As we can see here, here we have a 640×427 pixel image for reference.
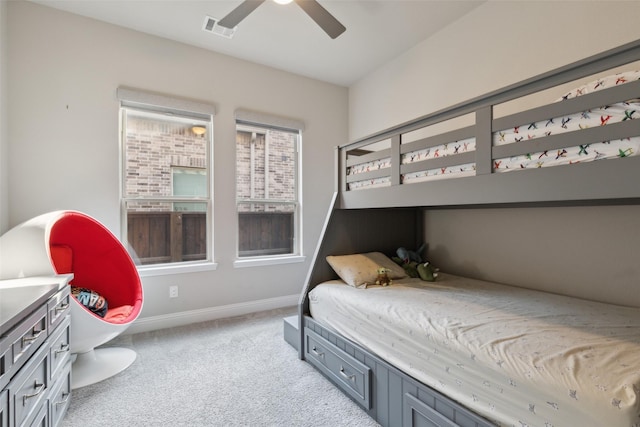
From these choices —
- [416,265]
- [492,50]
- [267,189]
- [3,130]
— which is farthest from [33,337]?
[492,50]

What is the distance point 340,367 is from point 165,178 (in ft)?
7.73

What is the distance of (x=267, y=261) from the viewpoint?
3332mm

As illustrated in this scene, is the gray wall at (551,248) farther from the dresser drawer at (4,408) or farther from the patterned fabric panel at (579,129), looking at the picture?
the dresser drawer at (4,408)

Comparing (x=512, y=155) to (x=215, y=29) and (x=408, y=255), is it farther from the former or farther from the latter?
(x=215, y=29)

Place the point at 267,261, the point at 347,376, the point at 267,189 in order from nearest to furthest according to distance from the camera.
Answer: the point at 347,376 → the point at 267,261 → the point at 267,189

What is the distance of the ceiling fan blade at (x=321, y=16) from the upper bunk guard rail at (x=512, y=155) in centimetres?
84

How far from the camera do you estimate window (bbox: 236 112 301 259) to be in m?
3.32

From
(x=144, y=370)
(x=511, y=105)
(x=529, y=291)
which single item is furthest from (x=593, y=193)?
(x=144, y=370)

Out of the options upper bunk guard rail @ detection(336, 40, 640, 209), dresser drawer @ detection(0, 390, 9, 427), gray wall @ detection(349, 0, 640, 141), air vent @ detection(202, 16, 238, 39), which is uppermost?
air vent @ detection(202, 16, 238, 39)

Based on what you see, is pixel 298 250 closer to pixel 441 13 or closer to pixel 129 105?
pixel 129 105

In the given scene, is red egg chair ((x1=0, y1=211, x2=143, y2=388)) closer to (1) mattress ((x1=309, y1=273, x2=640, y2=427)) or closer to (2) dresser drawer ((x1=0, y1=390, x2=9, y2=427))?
(2) dresser drawer ((x1=0, y1=390, x2=9, y2=427))

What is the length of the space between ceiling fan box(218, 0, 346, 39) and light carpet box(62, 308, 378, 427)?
2425 millimetres

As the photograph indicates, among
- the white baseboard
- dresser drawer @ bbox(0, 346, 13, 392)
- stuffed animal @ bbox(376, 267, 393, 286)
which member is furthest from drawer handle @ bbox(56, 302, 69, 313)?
stuffed animal @ bbox(376, 267, 393, 286)

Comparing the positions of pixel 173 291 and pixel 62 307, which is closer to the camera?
pixel 62 307
